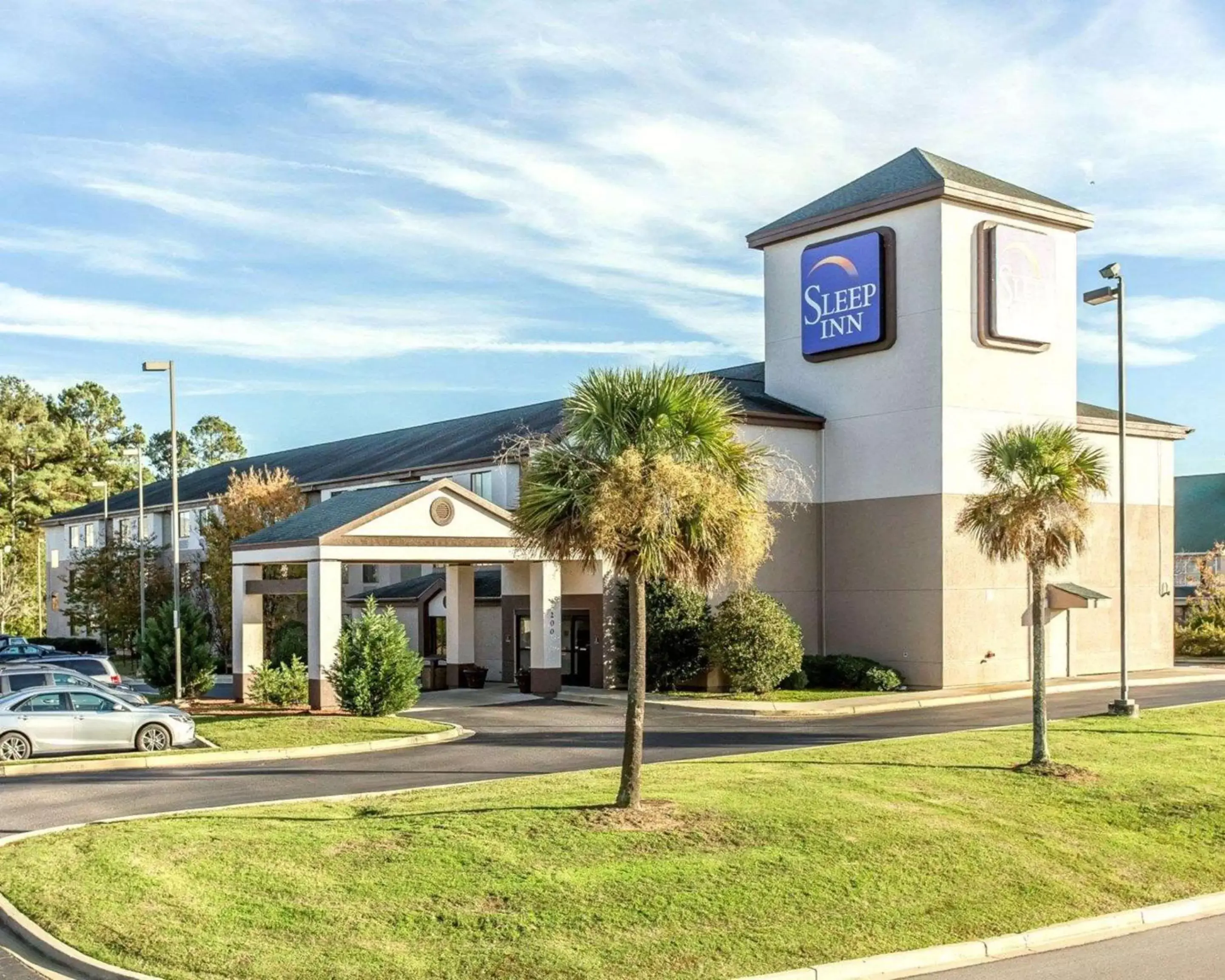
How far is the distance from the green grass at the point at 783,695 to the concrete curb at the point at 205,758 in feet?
34.8

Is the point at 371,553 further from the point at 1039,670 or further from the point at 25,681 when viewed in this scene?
the point at 1039,670

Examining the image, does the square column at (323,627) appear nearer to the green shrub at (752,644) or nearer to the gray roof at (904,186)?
the green shrub at (752,644)

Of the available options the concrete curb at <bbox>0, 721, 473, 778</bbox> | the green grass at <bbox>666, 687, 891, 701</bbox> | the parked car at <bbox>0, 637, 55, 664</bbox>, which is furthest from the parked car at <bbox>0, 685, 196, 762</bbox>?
the parked car at <bbox>0, 637, 55, 664</bbox>

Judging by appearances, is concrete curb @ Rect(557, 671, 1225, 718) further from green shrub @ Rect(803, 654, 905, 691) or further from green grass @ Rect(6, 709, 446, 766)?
green grass @ Rect(6, 709, 446, 766)

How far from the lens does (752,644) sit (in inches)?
1422

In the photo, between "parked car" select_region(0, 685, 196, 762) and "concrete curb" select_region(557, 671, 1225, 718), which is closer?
"parked car" select_region(0, 685, 196, 762)

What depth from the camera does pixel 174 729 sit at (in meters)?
25.7

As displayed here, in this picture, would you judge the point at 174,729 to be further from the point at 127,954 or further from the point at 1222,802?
the point at 1222,802

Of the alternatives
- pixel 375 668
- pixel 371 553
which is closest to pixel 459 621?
pixel 371 553

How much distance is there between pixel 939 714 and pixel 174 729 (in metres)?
16.7

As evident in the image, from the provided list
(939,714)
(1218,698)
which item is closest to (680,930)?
(939,714)

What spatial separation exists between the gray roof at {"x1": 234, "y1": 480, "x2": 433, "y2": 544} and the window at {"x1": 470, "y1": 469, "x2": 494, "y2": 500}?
312 inches

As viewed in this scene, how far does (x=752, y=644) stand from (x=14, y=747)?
18814 millimetres

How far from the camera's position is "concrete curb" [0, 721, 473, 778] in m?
23.1
